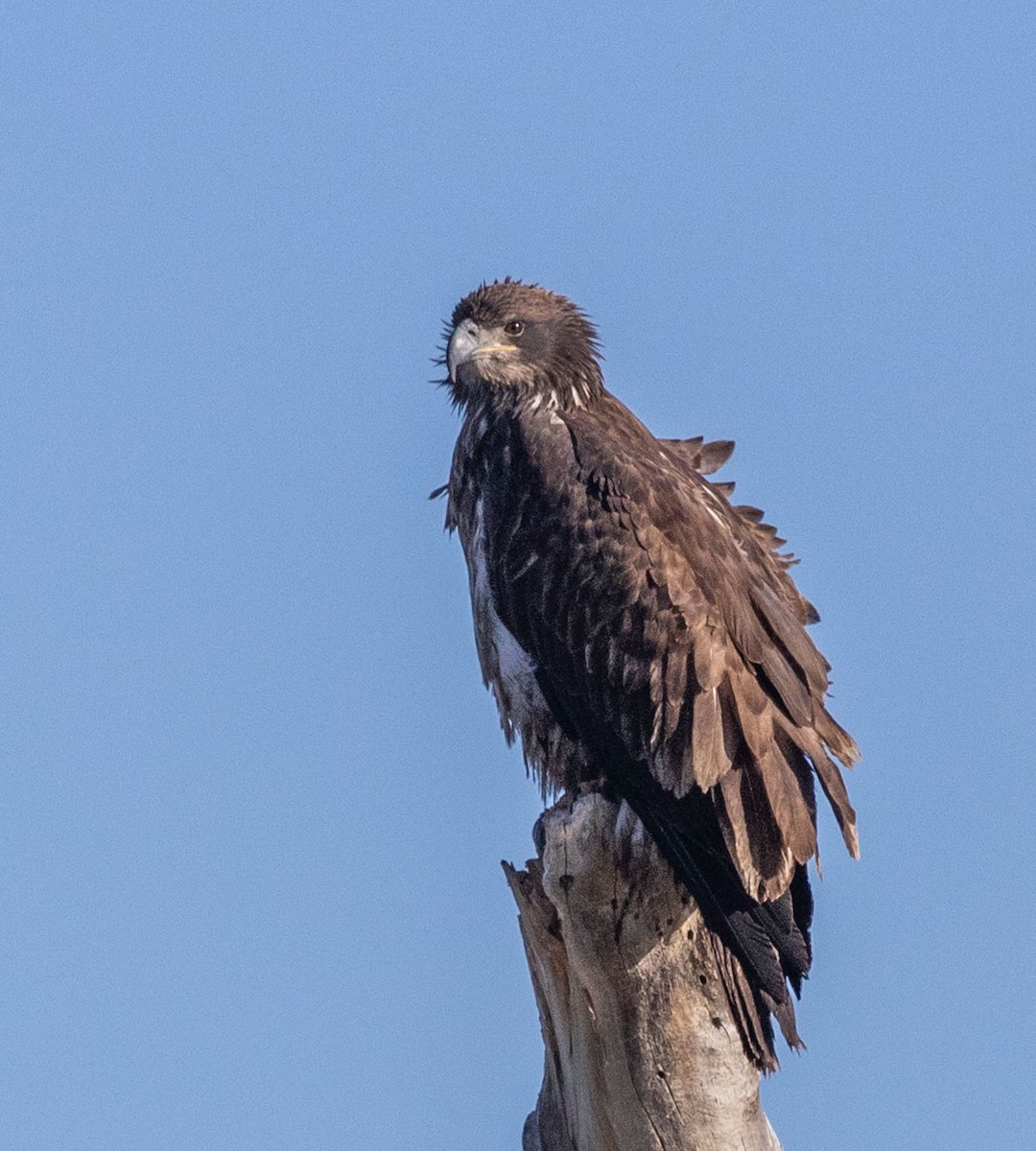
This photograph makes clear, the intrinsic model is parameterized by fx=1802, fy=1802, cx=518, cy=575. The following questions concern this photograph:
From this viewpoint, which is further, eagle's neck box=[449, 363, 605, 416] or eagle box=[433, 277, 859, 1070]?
eagle's neck box=[449, 363, 605, 416]

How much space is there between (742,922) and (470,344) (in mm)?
3514

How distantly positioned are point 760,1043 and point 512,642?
2290mm

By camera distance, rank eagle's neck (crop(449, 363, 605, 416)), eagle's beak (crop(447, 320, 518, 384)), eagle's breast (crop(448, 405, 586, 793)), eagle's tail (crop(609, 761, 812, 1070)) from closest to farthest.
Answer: eagle's tail (crop(609, 761, 812, 1070)) < eagle's breast (crop(448, 405, 586, 793)) < eagle's neck (crop(449, 363, 605, 416)) < eagle's beak (crop(447, 320, 518, 384))

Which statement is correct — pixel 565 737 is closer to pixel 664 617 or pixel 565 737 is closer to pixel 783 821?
pixel 664 617

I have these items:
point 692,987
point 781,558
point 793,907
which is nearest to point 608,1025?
point 692,987

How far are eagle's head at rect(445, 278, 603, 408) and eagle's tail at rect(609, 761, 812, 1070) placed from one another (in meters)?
2.56

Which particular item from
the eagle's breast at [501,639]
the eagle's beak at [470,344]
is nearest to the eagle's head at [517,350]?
the eagle's beak at [470,344]

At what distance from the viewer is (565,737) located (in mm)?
7840

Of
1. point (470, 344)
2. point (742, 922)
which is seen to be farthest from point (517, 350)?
point (742, 922)

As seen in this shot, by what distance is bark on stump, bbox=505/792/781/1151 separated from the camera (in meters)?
6.28

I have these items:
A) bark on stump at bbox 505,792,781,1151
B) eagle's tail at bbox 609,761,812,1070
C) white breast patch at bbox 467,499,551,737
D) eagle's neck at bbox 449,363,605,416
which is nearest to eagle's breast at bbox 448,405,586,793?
white breast patch at bbox 467,499,551,737

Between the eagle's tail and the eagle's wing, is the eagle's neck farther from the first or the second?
the eagle's tail

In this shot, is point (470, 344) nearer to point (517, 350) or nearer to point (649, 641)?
point (517, 350)

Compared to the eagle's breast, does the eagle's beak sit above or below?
above
